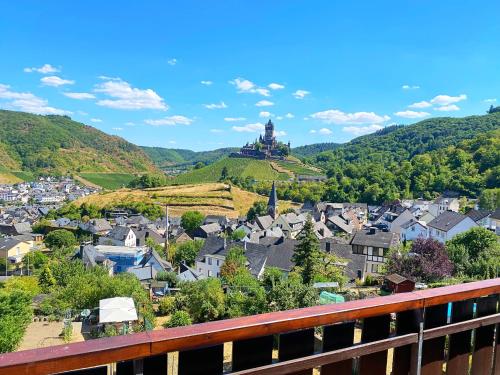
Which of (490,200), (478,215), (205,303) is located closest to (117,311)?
(205,303)

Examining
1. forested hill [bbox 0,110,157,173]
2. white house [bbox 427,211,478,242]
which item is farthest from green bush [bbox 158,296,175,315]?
forested hill [bbox 0,110,157,173]

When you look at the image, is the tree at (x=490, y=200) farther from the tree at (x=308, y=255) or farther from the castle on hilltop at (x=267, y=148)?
the castle on hilltop at (x=267, y=148)

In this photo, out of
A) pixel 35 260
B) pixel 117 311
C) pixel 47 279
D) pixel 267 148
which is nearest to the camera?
pixel 117 311

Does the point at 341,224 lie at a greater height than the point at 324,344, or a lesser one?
lesser

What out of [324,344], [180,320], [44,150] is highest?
[44,150]

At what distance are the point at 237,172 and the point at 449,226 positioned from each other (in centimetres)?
8597

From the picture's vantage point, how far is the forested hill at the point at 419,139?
128m

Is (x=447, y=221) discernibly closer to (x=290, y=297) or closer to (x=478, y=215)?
(x=478, y=215)

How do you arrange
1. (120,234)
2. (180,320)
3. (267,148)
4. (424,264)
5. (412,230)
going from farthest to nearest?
1. (267,148)
2. (120,234)
3. (412,230)
4. (424,264)
5. (180,320)

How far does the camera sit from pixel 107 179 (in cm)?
15212

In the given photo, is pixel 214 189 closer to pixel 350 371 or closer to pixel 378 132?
pixel 350 371

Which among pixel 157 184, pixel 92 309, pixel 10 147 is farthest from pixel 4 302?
pixel 10 147

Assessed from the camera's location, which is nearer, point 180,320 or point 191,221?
point 180,320

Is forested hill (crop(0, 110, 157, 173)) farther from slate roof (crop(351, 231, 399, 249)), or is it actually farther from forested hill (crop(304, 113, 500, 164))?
slate roof (crop(351, 231, 399, 249))
